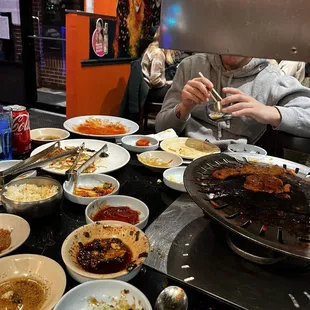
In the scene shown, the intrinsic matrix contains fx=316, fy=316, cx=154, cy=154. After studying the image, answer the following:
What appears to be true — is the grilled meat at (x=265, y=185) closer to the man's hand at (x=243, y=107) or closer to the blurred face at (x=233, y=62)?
the man's hand at (x=243, y=107)

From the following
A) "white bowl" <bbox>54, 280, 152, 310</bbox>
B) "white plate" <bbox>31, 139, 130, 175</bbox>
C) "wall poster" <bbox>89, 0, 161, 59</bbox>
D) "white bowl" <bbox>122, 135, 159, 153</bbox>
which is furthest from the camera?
"wall poster" <bbox>89, 0, 161, 59</bbox>

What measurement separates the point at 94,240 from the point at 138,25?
4535mm

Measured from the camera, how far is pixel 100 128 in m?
2.06

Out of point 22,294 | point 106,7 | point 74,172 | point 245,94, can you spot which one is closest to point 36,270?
point 22,294

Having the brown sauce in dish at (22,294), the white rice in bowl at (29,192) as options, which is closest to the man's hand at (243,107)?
the white rice in bowl at (29,192)

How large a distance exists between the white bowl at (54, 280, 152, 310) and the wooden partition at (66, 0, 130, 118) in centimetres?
349

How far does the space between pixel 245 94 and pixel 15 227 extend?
1.41m

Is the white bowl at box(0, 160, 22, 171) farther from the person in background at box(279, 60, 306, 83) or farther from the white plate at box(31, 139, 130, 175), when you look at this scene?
the person in background at box(279, 60, 306, 83)

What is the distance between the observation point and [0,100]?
612 centimetres

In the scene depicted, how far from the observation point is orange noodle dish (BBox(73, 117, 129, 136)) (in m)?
1.97

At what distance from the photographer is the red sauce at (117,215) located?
1071 mm

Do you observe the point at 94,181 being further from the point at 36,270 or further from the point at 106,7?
the point at 106,7

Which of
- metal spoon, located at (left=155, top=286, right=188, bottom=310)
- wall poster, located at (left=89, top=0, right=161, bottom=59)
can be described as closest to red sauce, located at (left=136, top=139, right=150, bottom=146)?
metal spoon, located at (left=155, top=286, right=188, bottom=310)

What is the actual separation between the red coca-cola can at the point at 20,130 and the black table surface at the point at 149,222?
0.76ft
